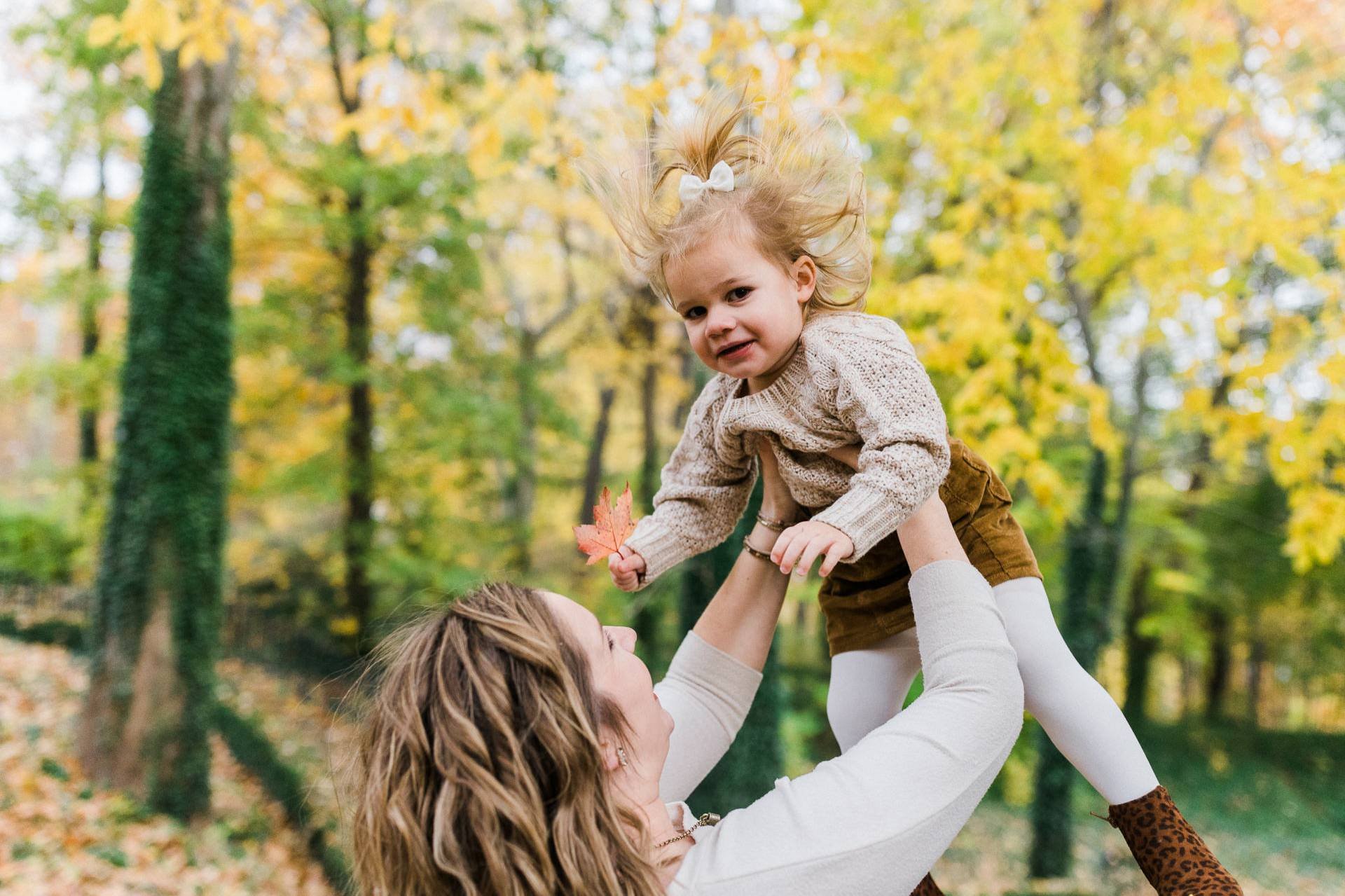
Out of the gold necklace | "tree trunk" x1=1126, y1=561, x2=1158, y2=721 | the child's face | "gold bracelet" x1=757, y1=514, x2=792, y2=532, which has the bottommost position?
"tree trunk" x1=1126, y1=561, x2=1158, y2=721

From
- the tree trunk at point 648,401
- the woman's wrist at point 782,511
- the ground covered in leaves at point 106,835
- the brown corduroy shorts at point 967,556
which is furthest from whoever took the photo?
the tree trunk at point 648,401

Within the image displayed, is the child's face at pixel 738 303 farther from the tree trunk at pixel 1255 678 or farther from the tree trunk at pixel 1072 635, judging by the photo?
the tree trunk at pixel 1255 678

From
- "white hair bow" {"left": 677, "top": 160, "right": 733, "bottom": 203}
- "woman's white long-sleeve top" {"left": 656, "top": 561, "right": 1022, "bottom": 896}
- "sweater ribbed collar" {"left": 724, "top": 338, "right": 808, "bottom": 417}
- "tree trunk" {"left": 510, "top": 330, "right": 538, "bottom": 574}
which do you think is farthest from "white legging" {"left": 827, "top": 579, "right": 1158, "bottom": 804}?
"tree trunk" {"left": 510, "top": 330, "right": 538, "bottom": 574}

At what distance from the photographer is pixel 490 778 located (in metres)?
1.06

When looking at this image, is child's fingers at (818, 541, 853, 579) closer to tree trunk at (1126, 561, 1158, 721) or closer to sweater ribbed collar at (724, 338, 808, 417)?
sweater ribbed collar at (724, 338, 808, 417)

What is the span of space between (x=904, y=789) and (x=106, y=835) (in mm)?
6608

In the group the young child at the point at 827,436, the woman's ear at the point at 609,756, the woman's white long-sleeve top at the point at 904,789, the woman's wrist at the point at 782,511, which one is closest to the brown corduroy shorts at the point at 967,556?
the young child at the point at 827,436

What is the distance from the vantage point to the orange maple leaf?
1.51 meters

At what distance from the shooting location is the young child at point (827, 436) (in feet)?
4.20

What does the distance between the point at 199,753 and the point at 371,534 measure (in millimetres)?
3857

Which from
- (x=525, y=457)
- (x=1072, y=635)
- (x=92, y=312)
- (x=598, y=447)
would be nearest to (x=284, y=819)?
(x=525, y=457)

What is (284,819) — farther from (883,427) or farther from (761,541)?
(883,427)

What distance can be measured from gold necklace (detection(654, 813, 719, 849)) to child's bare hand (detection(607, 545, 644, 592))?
38cm

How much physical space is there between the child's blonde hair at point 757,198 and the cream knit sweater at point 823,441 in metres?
0.13
